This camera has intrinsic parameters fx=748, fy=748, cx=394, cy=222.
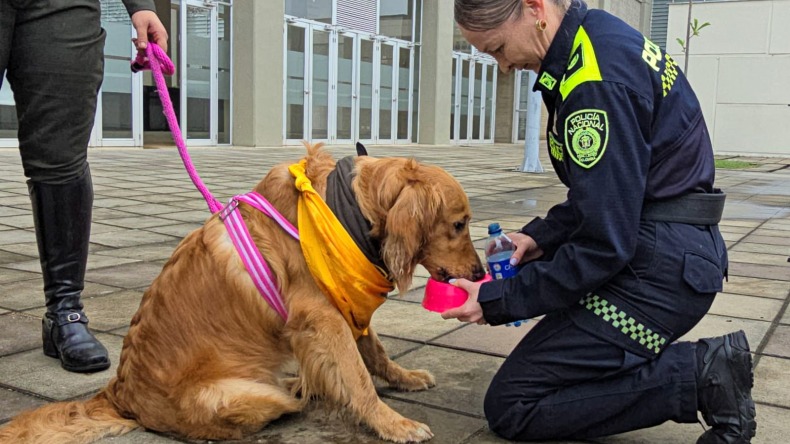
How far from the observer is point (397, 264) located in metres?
2.51

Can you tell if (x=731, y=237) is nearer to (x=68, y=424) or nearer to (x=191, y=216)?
(x=191, y=216)

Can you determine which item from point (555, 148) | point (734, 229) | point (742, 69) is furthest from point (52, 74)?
point (742, 69)

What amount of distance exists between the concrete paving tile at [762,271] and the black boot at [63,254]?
165 inches

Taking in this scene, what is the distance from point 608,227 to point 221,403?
132 centimetres

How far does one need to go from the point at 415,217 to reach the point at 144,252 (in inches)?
140

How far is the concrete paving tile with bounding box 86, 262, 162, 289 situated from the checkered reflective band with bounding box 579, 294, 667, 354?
296 centimetres

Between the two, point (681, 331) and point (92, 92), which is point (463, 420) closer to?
point (681, 331)

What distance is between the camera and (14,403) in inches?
105

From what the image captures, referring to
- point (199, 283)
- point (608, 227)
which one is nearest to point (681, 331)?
point (608, 227)

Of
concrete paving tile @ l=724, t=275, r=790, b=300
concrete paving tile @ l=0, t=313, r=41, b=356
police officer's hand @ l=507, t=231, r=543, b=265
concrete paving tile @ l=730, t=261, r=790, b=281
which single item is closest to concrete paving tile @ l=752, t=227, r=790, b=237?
concrete paving tile @ l=730, t=261, r=790, b=281

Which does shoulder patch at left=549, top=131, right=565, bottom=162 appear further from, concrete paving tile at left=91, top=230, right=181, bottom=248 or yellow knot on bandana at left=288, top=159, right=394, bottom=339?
concrete paving tile at left=91, top=230, right=181, bottom=248

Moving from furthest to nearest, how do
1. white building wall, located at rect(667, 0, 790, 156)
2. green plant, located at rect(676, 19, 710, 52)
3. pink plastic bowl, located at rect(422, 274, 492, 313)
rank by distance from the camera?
white building wall, located at rect(667, 0, 790, 156), green plant, located at rect(676, 19, 710, 52), pink plastic bowl, located at rect(422, 274, 492, 313)

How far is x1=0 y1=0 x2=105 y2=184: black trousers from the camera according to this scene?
292 centimetres

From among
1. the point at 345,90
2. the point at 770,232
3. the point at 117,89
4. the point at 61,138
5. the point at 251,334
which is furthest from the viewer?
the point at 345,90
